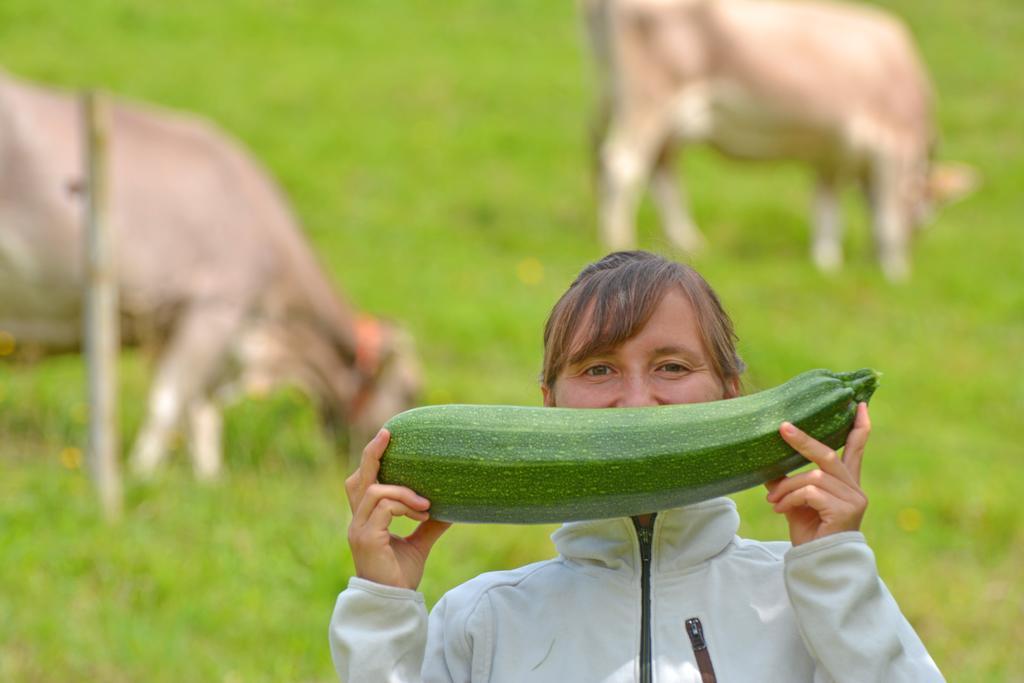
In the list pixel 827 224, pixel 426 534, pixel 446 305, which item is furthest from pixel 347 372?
pixel 426 534

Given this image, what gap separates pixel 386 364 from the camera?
9594 millimetres

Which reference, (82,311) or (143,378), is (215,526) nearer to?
(82,311)

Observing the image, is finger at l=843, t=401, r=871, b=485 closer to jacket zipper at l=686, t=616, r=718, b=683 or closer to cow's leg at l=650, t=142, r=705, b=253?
jacket zipper at l=686, t=616, r=718, b=683

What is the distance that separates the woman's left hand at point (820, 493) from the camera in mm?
2650

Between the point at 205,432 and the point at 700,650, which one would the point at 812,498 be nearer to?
the point at 700,650

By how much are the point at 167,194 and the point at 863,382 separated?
6813 mm

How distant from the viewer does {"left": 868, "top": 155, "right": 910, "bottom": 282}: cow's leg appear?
537 inches

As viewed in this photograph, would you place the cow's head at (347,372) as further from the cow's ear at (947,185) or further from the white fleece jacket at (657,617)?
the cow's ear at (947,185)

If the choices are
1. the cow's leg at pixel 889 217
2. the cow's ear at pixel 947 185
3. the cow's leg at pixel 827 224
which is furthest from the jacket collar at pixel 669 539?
the cow's ear at pixel 947 185

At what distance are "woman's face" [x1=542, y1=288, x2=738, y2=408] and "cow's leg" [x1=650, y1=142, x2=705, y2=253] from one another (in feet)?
37.2

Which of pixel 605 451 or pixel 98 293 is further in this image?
pixel 98 293

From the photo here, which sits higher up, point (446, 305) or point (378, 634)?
point (378, 634)

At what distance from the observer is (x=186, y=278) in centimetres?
891

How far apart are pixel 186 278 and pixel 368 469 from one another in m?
6.32
